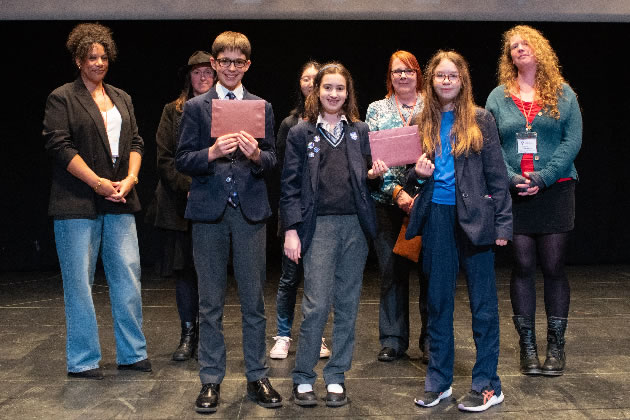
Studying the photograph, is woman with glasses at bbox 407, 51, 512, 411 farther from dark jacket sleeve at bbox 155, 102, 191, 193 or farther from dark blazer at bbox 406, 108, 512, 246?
dark jacket sleeve at bbox 155, 102, 191, 193

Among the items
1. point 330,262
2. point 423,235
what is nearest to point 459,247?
point 423,235

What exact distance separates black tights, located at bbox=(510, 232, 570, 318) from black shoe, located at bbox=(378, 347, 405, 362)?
0.61 meters

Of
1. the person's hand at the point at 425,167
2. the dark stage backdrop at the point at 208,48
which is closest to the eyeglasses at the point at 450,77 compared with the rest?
the person's hand at the point at 425,167

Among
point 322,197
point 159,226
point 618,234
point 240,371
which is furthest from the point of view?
point 618,234

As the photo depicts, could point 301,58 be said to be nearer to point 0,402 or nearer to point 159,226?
point 159,226

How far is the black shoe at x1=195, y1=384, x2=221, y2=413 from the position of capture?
303 cm

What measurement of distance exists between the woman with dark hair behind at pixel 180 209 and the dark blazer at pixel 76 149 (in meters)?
0.27

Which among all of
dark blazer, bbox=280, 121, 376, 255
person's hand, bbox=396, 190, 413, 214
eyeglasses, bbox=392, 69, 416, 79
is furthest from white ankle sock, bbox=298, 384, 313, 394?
eyeglasses, bbox=392, 69, 416, 79

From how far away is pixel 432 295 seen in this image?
3.17m

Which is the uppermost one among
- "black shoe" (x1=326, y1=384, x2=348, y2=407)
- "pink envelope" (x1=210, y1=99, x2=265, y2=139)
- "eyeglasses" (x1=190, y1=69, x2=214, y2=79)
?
"eyeglasses" (x1=190, y1=69, x2=214, y2=79)

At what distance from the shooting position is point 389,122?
12.3ft

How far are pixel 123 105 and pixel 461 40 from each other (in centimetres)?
398

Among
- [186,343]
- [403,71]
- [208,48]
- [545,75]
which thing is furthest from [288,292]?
[208,48]

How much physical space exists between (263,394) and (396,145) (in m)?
1.14
